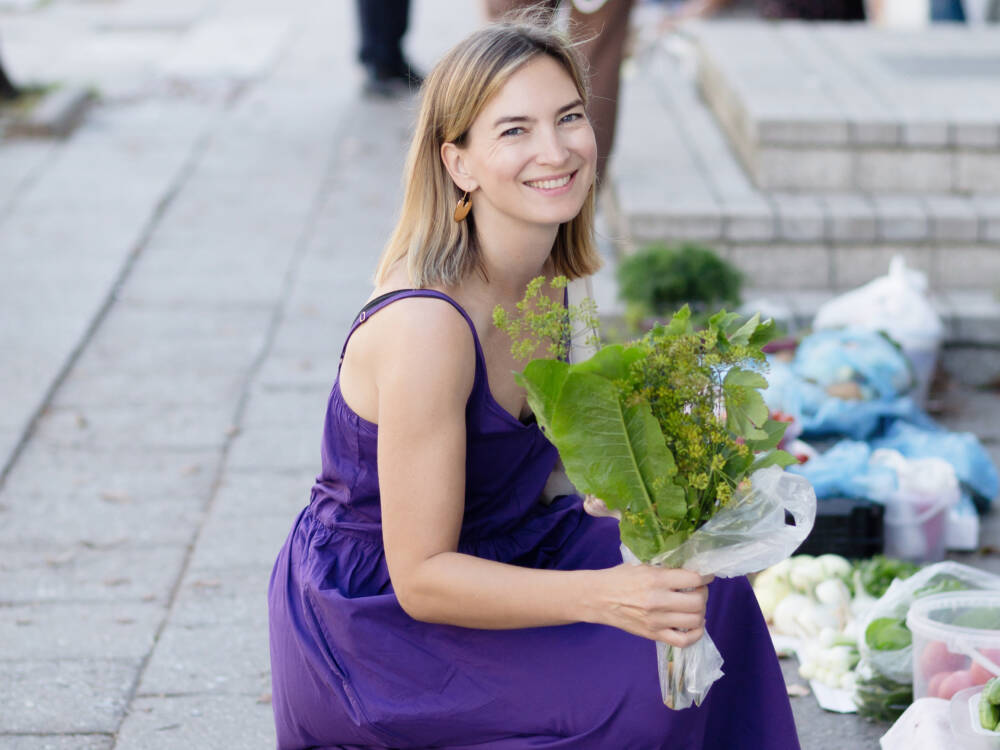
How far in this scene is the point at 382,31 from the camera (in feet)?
26.7

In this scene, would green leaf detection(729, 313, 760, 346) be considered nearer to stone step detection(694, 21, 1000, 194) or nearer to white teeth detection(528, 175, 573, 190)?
white teeth detection(528, 175, 573, 190)

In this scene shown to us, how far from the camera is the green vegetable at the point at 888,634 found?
282 centimetres

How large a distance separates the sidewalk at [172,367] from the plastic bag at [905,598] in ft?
0.59

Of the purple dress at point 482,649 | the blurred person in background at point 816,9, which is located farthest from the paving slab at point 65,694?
the blurred person in background at point 816,9

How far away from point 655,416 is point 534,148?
1.83 ft

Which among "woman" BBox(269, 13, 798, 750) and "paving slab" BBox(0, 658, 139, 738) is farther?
"paving slab" BBox(0, 658, 139, 738)

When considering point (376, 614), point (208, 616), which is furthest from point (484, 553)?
point (208, 616)

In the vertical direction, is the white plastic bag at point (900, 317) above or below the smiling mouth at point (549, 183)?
below

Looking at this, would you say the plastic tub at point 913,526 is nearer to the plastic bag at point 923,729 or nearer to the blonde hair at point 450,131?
the plastic bag at point 923,729

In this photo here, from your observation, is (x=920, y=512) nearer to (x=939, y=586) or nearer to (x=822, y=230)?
(x=939, y=586)

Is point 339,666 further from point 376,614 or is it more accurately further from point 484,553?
point 484,553

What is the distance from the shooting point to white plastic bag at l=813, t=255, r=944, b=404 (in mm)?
4496

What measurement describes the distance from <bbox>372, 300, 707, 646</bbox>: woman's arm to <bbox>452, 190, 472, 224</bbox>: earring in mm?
245

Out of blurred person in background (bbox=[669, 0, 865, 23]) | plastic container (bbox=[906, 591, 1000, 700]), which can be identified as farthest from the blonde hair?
blurred person in background (bbox=[669, 0, 865, 23])
